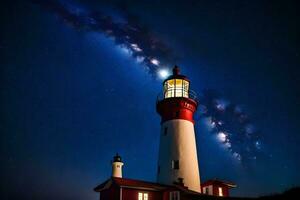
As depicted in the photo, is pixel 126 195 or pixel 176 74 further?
pixel 176 74

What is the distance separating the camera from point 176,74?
30.5 metres

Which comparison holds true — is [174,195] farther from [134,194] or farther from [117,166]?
[117,166]

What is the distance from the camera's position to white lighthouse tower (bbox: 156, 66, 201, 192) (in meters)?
26.9

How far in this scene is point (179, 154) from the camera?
1079 inches

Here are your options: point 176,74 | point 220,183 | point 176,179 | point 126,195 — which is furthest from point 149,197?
point 176,74

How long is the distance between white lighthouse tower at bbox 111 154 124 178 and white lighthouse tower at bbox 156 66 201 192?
14050mm

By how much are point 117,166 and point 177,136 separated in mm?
15889

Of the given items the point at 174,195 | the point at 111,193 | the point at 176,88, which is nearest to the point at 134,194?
the point at 111,193

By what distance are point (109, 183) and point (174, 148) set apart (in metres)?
6.96

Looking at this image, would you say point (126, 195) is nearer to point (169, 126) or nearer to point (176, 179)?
point (176, 179)

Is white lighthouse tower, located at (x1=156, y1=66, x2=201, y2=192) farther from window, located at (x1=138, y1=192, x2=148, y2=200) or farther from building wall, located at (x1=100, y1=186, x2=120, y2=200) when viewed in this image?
building wall, located at (x1=100, y1=186, x2=120, y2=200)

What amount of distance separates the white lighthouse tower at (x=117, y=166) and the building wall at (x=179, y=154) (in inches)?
557

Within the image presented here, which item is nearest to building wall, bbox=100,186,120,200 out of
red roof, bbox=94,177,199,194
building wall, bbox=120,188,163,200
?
red roof, bbox=94,177,199,194

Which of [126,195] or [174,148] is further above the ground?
[174,148]
